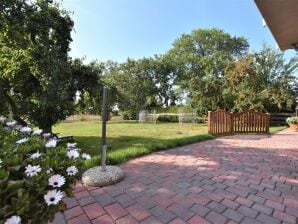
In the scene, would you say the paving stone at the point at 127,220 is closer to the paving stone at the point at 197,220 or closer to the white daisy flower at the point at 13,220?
the paving stone at the point at 197,220

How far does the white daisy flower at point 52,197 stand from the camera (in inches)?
40.8

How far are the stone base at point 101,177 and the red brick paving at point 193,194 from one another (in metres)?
0.09

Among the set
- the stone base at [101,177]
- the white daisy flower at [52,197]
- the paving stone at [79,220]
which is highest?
the white daisy flower at [52,197]

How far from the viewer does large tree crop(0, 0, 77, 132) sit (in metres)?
4.78

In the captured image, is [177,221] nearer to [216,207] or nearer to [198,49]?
[216,207]

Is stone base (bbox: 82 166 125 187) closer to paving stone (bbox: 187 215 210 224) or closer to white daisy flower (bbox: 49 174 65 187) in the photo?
paving stone (bbox: 187 215 210 224)

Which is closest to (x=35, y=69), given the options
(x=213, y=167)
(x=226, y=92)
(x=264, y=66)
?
(x=213, y=167)

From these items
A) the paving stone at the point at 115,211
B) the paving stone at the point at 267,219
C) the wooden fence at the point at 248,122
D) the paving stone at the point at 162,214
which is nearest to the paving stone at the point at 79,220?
the paving stone at the point at 115,211

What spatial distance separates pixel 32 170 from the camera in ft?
3.66

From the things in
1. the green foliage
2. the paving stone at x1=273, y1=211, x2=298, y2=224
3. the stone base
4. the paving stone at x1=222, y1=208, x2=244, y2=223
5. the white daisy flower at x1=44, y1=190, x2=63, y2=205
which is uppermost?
the green foliage

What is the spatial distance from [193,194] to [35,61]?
190 inches

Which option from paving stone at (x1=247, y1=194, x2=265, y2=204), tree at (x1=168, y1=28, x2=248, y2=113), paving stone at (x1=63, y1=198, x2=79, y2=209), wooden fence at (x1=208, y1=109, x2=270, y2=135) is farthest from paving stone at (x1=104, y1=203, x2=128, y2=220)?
tree at (x1=168, y1=28, x2=248, y2=113)

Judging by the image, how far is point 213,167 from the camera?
3912mm

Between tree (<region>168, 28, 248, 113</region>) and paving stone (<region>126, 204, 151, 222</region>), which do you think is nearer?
paving stone (<region>126, 204, 151, 222</region>)
